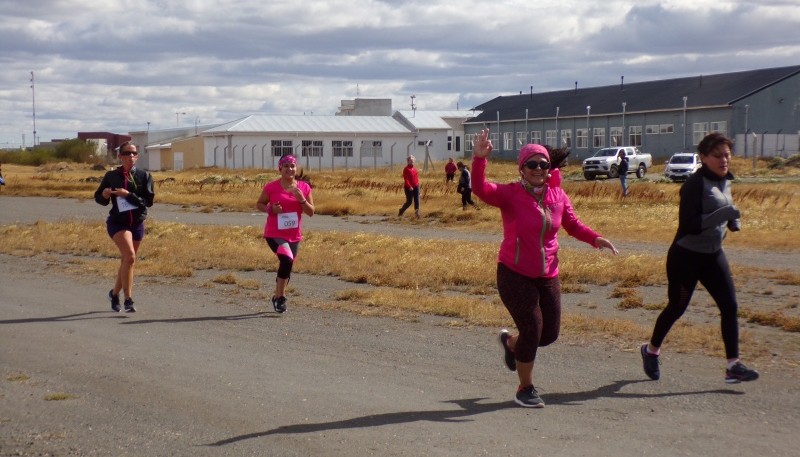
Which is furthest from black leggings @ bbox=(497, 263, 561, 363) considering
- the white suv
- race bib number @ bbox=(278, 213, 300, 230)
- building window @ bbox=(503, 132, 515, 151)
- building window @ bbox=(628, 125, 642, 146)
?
building window @ bbox=(503, 132, 515, 151)

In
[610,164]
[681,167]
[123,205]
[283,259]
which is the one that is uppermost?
[123,205]

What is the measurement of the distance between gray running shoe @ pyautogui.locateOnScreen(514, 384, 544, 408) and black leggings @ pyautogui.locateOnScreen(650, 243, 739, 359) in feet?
4.42

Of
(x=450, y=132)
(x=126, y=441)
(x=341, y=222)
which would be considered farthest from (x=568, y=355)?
→ (x=450, y=132)

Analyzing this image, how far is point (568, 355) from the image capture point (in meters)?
8.91

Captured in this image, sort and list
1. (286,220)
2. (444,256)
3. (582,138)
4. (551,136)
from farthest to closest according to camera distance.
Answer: (551,136) → (582,138) → (444,256) → (286,220)

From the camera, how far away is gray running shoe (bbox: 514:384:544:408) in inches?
272

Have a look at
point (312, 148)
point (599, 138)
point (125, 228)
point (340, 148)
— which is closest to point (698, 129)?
point (599, 138)

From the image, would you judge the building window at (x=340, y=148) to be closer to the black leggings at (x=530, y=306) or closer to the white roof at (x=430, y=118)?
the white roof at (x=430, y=118)

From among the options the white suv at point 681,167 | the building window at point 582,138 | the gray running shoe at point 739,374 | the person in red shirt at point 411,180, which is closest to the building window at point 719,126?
the building window at point 582,138

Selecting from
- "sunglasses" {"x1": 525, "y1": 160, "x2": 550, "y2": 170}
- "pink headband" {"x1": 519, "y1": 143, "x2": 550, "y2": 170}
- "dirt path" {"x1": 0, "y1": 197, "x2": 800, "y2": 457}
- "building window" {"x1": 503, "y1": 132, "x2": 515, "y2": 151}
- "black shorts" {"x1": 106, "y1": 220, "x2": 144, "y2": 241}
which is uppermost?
"building window" {"x1": 503, "y1": 132, "x2": 515, "y2": 151}

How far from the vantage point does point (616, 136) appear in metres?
79.1

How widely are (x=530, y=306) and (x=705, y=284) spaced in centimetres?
165

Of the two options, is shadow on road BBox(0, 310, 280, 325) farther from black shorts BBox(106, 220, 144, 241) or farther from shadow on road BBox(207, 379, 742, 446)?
shadow on road BBox(207, 379, 742, 446)

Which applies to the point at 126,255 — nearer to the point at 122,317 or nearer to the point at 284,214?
the point at 122,317
